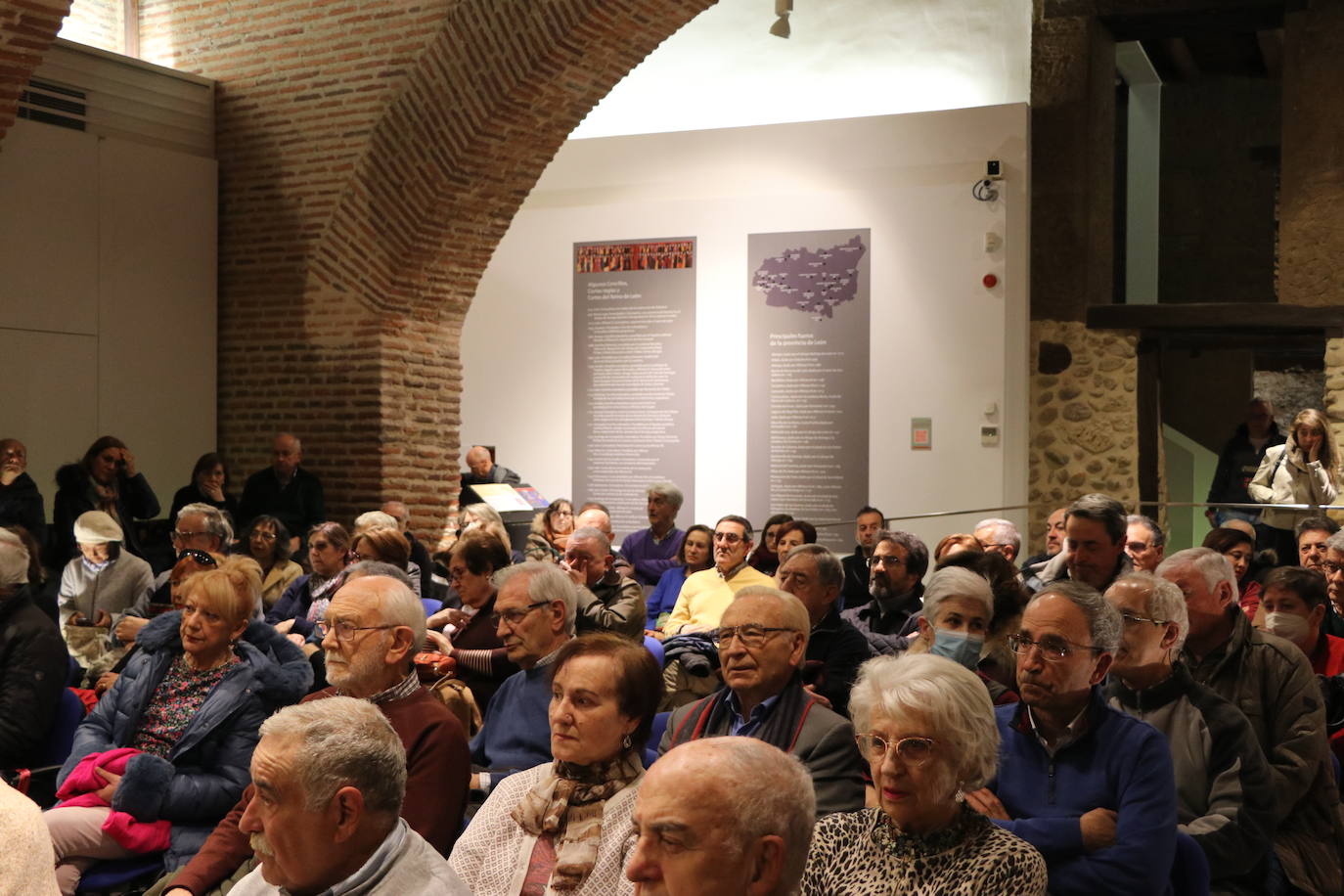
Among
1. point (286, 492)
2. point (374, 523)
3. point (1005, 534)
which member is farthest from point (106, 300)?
point (1005, 534)

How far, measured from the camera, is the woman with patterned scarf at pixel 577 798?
104 inches

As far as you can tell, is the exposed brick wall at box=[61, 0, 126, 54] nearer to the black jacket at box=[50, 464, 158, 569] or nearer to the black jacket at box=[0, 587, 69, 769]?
the black jacket at box=[50, 464, 158, 569]

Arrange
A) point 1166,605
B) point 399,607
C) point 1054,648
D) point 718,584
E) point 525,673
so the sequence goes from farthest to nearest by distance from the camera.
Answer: point 718,584 < point 525,673 < point 399,607 < point 1166,605 < point 1054,648

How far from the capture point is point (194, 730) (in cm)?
353

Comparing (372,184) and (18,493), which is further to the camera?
(372,184)

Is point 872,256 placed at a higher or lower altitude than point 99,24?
lower

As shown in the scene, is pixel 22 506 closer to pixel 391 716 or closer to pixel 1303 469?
pixel 391 716

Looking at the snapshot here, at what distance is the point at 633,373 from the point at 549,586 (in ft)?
22.5

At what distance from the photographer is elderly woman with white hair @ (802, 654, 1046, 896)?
2246mm

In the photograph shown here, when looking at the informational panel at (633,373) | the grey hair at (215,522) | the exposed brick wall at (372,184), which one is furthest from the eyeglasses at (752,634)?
the informational panel at (633,373)

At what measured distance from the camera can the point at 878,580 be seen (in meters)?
5.16

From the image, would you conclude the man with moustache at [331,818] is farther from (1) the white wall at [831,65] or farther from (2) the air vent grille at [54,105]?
(1) the white wall at [831,65]

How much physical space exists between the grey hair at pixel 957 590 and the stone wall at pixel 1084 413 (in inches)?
260

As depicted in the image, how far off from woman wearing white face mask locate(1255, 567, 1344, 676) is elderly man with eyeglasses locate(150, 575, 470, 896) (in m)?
2.51
